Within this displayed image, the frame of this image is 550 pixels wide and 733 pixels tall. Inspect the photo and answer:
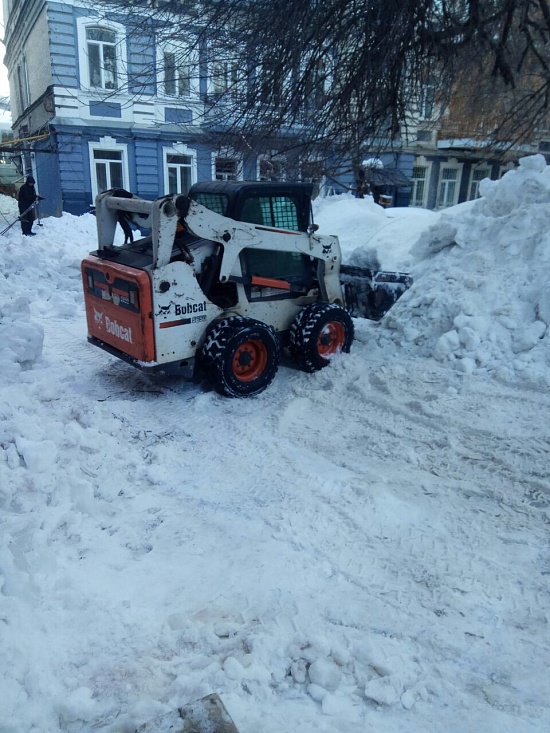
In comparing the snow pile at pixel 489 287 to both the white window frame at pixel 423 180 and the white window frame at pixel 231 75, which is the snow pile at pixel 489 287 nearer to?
the white window frame at pixel 231 75

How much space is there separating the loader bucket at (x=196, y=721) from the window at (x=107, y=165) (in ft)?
60.8

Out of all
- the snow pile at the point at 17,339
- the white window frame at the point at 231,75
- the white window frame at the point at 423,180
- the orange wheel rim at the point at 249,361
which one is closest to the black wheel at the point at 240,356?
the orange wheel rim at the point at 249,361

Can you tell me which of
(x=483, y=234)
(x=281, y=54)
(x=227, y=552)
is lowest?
(x=227, y=552)

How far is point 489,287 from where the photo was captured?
729 cm

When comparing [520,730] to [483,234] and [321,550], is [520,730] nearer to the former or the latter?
[321,550]

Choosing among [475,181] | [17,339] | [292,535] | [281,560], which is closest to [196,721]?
[281,560]

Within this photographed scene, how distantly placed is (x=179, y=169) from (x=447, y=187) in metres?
12.6

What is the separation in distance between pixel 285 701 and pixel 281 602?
60 cm

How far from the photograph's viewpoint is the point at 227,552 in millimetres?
3580

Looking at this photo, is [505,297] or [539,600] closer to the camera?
[539,600]

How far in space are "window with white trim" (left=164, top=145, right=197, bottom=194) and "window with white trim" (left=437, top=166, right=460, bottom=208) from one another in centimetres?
1156

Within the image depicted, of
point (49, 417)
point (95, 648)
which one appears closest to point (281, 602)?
point (95, 648)

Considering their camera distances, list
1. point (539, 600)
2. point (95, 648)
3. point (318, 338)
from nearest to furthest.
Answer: point (95, 648) → point (539, 600) → point (318, 338)

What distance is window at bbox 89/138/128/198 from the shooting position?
18.7 meters
